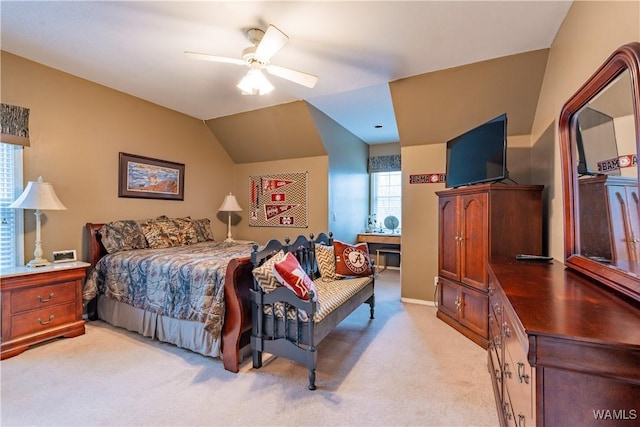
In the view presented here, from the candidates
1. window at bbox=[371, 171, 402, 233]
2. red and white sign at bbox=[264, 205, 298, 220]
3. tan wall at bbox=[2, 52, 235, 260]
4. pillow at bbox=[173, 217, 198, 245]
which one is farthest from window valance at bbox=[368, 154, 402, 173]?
pillow at bbox=[173, 217, 198, 245]

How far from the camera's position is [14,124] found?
2607 mm

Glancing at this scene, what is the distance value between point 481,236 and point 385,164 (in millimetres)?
3483

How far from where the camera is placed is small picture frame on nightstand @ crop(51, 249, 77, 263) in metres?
2.84

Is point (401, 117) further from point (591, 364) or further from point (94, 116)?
point (94, 116)

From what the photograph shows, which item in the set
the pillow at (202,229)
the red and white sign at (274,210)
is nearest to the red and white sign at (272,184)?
the red and white sign at (274,210)

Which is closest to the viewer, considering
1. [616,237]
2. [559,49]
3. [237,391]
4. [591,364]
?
[591,364]

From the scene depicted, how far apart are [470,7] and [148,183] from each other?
12.9ft

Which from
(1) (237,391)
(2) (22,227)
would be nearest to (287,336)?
(1) (237,391)

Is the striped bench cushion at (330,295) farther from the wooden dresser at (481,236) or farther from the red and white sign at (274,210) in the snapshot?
the red and white sign at (274,210)

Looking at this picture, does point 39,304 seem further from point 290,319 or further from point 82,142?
point 290,319

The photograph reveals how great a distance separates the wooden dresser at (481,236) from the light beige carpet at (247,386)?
0.95ft

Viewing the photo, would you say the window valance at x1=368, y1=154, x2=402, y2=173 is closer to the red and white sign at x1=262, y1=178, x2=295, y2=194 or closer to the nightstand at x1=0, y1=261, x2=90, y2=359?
the red and white sign at x1=262, y1=178, x2=295, y2=194

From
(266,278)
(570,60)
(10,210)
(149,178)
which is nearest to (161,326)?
(266,278)

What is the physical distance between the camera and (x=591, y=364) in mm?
746
